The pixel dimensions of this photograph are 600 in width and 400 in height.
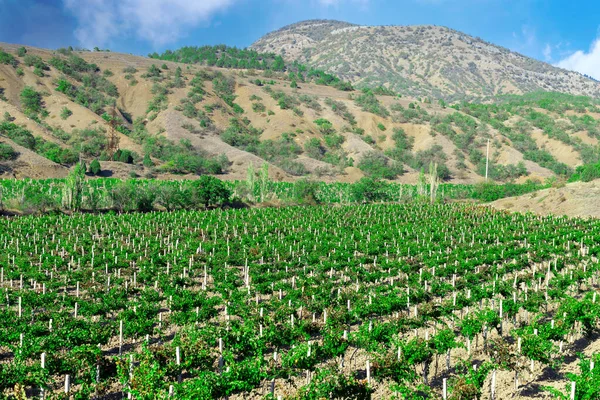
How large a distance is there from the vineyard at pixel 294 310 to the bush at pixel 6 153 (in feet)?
104

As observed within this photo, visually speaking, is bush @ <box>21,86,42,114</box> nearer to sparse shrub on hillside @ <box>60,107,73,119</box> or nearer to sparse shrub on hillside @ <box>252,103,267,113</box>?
sparse shrub on hillside @ <box>60,107,73,119</box>

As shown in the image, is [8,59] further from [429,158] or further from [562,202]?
[562,202]

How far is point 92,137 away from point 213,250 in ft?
207

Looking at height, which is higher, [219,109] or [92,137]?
[219,109]

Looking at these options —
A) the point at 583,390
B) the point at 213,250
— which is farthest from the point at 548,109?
the point at 583,390

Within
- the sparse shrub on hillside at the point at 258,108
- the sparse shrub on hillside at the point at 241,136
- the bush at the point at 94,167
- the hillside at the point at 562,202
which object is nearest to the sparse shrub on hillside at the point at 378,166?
the sparse shrub on hillside at the point at 241,136

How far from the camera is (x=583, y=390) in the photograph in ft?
29.1

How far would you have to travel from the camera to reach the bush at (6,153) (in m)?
59.2

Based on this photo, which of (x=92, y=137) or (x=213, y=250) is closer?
(x=213, y=250)

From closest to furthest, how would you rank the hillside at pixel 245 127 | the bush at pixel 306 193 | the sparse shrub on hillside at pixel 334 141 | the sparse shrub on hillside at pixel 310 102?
the bush at pixel 306 193 → the hillside at pixel 245 127 → the sparse shrub on hillside at pixel 334 141 → the sparse shrub on hillside at pixel 310 102

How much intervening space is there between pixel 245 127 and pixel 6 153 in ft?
171

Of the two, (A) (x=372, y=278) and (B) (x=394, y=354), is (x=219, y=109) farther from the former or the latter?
(B) (x=394, y=354)

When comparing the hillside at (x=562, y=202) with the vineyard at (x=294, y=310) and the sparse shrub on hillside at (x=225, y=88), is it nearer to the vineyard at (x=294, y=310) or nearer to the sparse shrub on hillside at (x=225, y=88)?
the vineyard at (x=294, y=310)

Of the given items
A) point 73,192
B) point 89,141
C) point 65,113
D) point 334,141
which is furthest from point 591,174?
point 65,113
